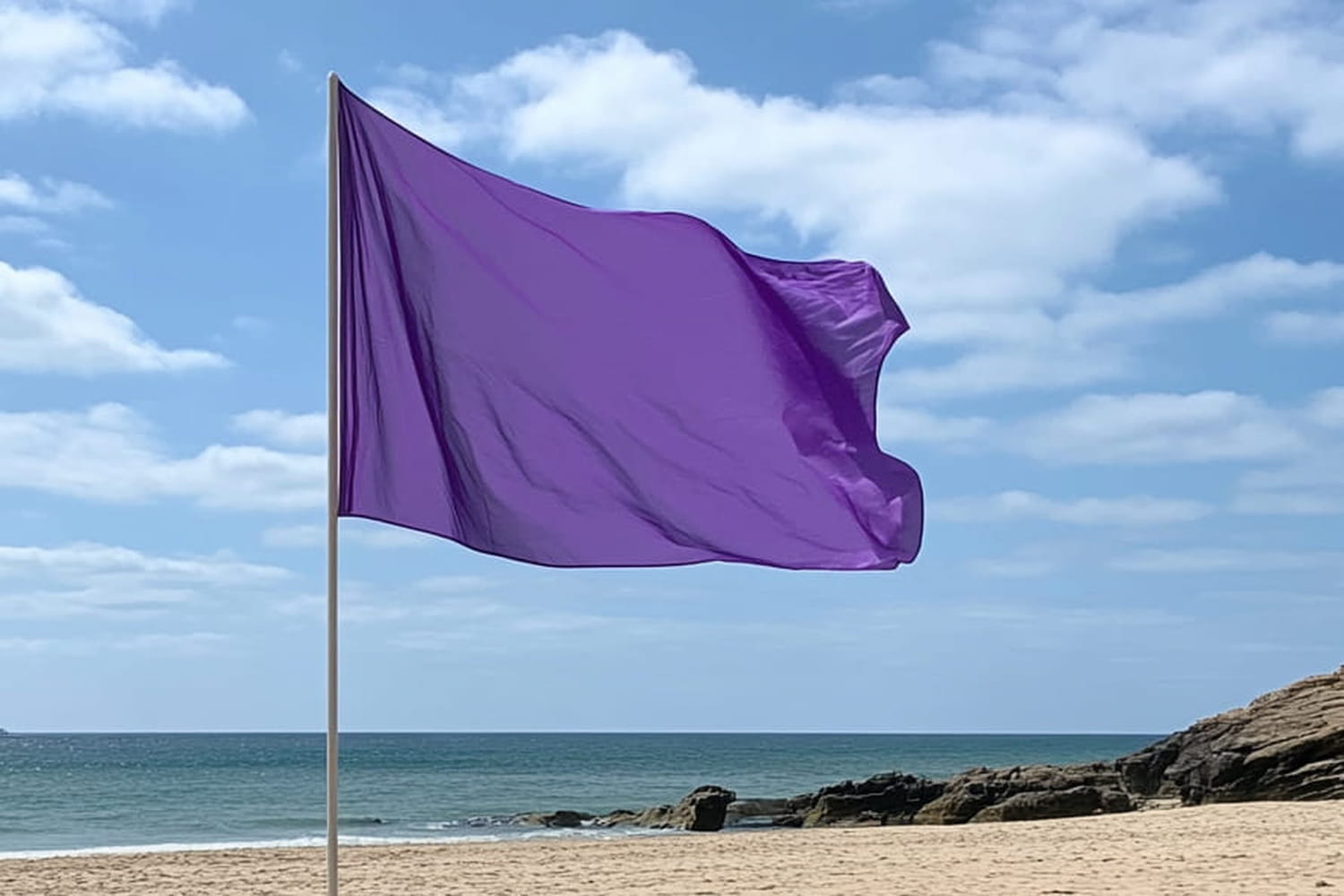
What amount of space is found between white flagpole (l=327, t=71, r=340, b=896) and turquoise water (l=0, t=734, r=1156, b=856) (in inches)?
1172

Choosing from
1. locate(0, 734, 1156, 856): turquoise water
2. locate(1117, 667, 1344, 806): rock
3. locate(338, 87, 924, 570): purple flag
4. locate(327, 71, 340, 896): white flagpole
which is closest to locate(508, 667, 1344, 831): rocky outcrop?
locate(1117, 667, 1344, 806): rock

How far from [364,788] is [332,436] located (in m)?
60.6

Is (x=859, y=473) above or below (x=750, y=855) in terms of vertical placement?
above

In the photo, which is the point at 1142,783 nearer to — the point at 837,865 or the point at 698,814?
the point at 698,814

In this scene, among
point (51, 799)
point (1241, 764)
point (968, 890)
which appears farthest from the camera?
point (51, 799)

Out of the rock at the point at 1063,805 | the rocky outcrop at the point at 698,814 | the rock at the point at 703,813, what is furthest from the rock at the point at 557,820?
the rock at the point at 1063,805

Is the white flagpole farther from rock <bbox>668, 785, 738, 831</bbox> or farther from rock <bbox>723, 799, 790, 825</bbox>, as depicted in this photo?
rock <bbox>723, 799, 790, 825</bbox>

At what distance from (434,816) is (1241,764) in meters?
26.9

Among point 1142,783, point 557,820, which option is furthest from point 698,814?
point 1142,783

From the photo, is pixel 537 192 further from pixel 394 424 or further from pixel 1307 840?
pixel 1307 840

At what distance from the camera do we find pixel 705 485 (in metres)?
8.98

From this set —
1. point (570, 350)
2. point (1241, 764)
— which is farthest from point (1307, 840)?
point (570, 350)

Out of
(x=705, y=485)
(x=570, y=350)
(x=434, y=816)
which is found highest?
(x=570, y=350)

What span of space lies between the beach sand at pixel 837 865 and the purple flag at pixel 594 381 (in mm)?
7005
